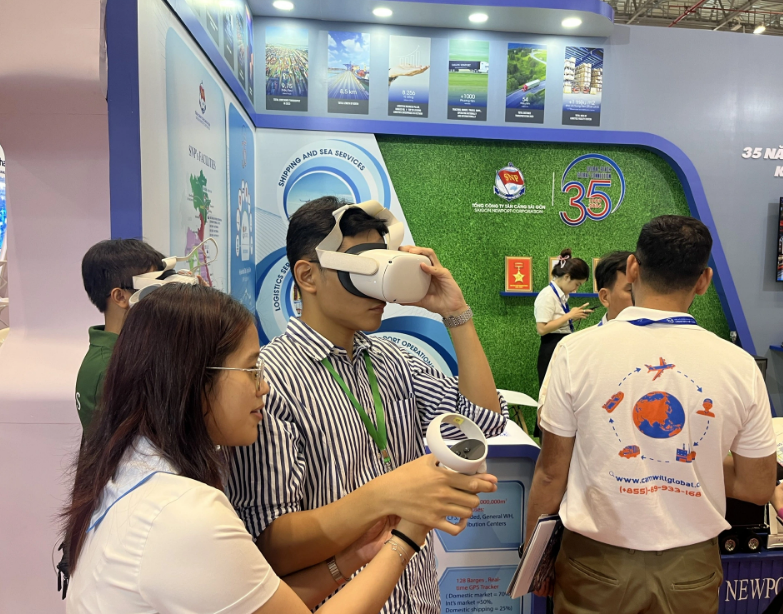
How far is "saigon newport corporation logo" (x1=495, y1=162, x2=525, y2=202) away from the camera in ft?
16.0

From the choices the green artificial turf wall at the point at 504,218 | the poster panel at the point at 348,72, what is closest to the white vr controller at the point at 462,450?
the green artificial turf wall at the point at 504,218

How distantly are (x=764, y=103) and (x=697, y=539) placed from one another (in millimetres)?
5042

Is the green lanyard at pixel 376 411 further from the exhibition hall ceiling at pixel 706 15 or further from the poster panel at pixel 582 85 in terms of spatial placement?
the exhibition hall ceiling at pixel 706 15

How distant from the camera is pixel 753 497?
1.59 m

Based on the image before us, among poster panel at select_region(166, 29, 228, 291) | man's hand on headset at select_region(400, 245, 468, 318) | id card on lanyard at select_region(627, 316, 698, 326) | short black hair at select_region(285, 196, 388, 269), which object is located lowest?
id card on lanyard at select_region(627, 316, 698, 326)

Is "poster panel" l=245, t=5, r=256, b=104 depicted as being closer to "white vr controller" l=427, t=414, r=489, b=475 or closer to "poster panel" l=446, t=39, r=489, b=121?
"poster panel" l=446, t=39, r=489, b=121

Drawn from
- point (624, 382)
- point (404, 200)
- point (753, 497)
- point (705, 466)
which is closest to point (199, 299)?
point (624, 382)

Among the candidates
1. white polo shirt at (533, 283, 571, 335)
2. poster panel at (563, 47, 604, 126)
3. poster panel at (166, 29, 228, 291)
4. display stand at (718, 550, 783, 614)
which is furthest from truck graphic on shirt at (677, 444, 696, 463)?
poster panel at (563, 47, 604, 126)

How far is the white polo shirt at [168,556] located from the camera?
665 mm

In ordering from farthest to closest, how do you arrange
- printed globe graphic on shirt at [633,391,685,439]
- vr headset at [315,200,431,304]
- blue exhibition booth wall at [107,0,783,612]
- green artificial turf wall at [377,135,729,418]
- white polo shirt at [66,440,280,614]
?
1. green artificial turf wall at [377,135,729,418]
2. blue exhibition booth wall at [107,0,783,612]
3. printed globe graphic on shirt at [633,391,685,439]
4. vr headset at [315,200,431,304]
5. white polo shirt at [66,440,280,614]

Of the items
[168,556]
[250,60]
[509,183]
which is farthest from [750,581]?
[250,60]

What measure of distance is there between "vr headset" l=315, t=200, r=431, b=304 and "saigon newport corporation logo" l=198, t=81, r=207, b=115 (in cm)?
178

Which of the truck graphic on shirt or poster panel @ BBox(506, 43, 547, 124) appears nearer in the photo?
the truck graphic on shirt

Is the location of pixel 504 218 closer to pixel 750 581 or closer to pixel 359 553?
pixel 750 581
